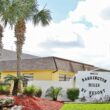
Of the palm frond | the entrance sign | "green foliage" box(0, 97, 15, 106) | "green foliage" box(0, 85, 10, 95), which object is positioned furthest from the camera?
the palm frond

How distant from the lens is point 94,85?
3253 cm

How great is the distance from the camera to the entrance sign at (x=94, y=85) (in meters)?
32.3

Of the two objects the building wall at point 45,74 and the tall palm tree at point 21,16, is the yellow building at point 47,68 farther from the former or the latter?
the tall palm tree at point 21,16

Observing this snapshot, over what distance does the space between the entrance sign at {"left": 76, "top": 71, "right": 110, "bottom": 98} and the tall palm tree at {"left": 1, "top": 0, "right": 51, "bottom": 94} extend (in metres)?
5.27

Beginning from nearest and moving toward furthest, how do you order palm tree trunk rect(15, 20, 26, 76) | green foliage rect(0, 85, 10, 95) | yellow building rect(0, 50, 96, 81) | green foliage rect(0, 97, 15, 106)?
green foliage rect(0, 97, 15, 106)
green foliage rect(0, 85, 10, 95)
palm tree trunk rect(15, 20, 26, 76)
yellow building rect(0, 50, 96, 81)

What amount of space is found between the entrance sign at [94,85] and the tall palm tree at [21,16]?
5269 millimetres

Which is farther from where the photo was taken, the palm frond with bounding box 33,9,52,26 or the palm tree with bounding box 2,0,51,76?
the palm frond with bounding box 33,9,52,26

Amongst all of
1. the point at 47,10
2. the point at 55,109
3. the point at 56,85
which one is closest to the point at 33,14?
the point at 47,10

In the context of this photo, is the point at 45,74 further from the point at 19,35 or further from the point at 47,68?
the point at 19,35

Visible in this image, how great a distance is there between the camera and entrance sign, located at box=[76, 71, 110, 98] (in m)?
32.3

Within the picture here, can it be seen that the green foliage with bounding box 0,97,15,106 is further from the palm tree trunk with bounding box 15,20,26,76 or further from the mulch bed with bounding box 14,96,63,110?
the palm tree trunk with bounding box 15,20,26,76

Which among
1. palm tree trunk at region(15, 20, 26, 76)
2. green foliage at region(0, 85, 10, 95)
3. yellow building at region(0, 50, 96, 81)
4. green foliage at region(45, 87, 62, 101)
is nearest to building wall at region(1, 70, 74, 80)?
yellow building at region(0, 50, 96, 81)

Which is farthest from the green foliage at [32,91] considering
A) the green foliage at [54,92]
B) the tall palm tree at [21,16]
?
the tall palm tree at [21,16]

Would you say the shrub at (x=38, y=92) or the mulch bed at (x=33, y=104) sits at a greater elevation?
the shrub at (x=38, y=92)
